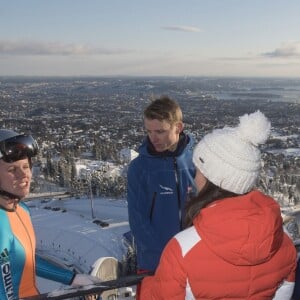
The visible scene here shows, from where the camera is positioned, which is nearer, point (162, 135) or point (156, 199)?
point (156, 199)

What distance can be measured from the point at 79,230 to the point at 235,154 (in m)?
30.8

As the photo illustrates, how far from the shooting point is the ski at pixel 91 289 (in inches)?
88.7

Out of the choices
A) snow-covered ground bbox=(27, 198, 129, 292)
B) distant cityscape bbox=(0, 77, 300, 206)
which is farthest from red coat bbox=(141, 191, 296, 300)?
distant cityscape bbox=(0, 77, 300, 206)

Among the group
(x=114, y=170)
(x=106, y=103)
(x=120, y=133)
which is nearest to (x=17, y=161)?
(x=114, y=170)

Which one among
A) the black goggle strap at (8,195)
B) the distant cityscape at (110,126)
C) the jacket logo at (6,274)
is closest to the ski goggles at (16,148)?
the black goggle strap at (8,195)

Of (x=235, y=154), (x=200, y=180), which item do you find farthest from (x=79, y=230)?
(x=235, y=154)

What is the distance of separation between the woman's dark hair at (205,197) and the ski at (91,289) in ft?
2.30

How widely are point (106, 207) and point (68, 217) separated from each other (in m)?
4.85

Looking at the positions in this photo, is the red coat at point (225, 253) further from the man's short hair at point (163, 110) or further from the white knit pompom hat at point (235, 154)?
the man's short hair at point (163, 110)

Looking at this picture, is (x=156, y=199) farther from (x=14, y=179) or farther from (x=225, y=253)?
(x=225, y=253)

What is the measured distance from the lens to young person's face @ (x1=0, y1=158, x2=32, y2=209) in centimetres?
243

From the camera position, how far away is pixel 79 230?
31688 millimetres

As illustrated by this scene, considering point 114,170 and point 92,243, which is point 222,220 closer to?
point 92,243

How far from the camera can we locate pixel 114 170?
60.9m
